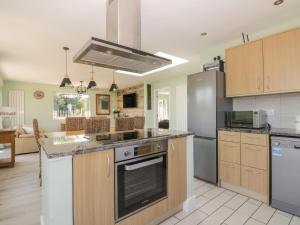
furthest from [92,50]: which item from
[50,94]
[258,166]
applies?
Result: [50,94]

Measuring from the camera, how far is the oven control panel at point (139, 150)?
148 cm

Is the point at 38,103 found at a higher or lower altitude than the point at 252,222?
higher

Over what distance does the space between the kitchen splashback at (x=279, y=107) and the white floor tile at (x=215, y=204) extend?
1342 millimetres

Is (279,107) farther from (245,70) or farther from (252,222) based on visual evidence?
(252,222)

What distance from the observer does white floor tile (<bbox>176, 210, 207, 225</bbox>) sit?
74.0 inches

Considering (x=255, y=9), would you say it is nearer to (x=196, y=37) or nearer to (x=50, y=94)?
(x=196, y=37)

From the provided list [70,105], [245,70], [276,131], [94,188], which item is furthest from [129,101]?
[94,188]

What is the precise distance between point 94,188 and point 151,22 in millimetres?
2195

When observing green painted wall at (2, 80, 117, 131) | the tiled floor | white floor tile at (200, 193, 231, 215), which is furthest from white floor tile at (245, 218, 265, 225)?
green painted wall at (2, 80, 117, 131)

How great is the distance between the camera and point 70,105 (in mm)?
7535

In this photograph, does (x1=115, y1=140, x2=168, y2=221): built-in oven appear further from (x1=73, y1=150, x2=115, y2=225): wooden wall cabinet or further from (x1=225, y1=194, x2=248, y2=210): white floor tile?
(x1=225, y1=194, x2=248, y2=210): white floor tile

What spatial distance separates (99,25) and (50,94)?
18.2 ft

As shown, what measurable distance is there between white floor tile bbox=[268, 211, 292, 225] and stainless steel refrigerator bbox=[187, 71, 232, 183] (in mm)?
908

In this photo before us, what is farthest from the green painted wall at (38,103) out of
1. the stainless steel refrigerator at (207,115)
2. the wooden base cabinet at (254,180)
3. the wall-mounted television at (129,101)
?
the wooden base cabinet at (254,180)
